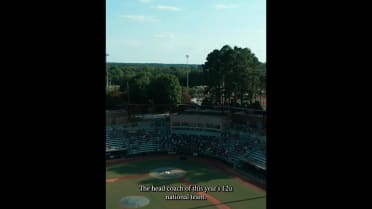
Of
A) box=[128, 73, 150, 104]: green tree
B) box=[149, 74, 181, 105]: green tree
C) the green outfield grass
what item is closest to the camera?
the green outfield grass

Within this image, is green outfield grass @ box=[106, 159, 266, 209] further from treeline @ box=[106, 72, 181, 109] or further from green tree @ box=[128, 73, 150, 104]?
green tree @ box=[128, 73, 150, 104]

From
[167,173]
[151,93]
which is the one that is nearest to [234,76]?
[151,93]

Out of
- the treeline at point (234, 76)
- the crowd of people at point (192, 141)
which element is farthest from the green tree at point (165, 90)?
the crowd of people at point (192, 141)

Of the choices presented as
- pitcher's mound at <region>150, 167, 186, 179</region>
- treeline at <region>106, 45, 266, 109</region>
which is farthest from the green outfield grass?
treeline at <region>106, 45, 266, 109</region>

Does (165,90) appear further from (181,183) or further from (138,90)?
(181,183)
